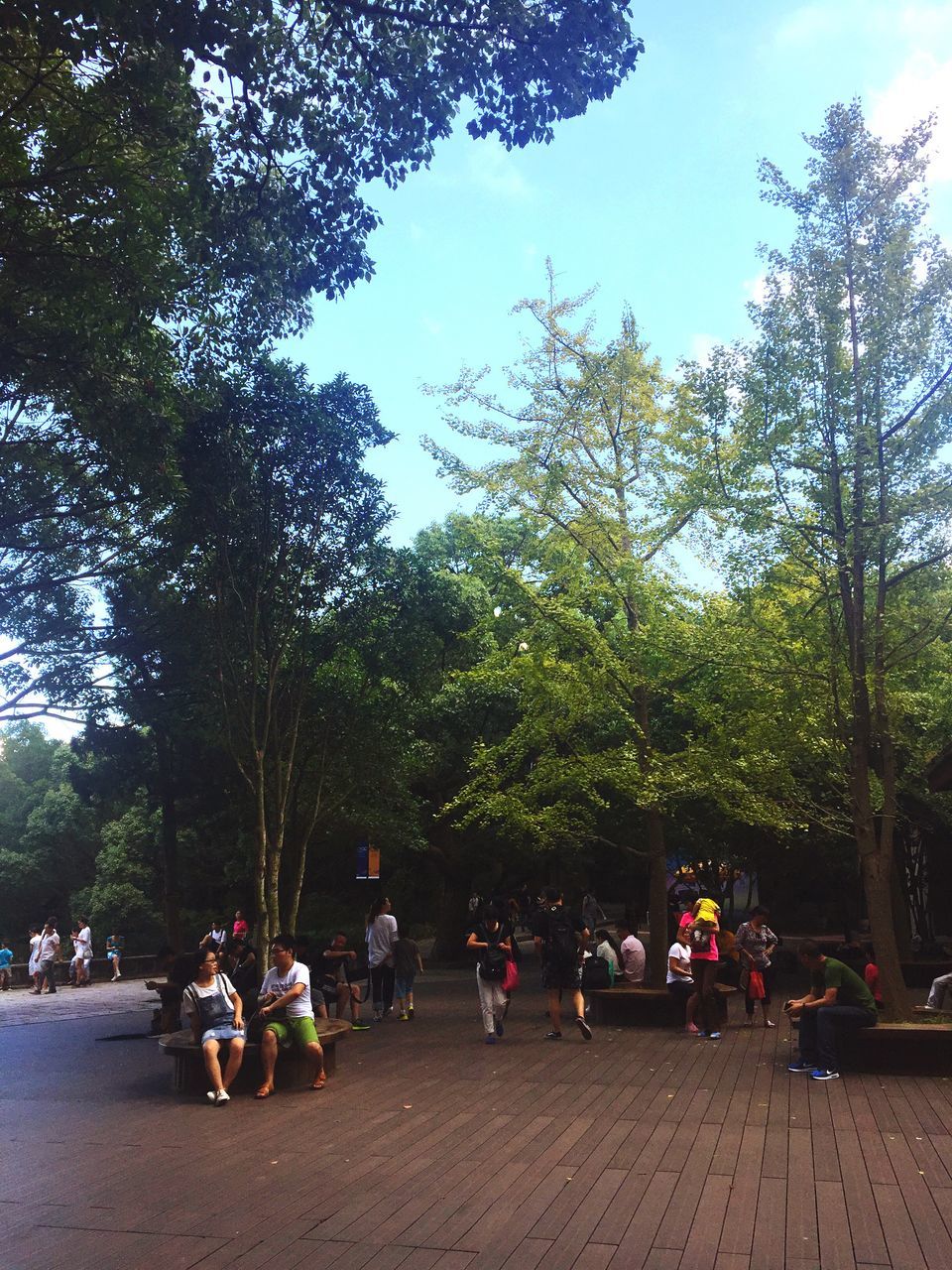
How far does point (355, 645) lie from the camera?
55.1ft

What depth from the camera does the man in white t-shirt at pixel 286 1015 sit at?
932 cm

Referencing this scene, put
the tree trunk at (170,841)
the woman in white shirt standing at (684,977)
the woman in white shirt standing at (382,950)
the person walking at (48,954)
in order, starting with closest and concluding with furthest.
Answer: the woman in white shirt standing at (684,977)
the woman in white shirt standing at (382,950)
the tree trunk at (170,841)
the person walking at (48,954)

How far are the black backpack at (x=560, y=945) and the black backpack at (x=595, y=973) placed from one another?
2183mm

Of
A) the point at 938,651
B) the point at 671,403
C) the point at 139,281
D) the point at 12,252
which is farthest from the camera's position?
the point at 671,403

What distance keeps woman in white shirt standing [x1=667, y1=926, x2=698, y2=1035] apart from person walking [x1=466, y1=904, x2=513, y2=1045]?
2106 millimetres

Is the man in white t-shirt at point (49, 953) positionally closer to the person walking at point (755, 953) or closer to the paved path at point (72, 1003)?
the paved path at point (72, 1003)

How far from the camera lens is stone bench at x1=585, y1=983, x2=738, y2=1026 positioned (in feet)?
44.4

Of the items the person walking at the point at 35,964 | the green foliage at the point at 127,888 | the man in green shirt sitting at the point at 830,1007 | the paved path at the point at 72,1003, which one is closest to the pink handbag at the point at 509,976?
the man in green shirt sitting at the point at 830,1007

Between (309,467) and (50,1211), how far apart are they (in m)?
10.1

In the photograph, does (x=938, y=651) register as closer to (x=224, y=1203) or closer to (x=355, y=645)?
(x=355, y=645)

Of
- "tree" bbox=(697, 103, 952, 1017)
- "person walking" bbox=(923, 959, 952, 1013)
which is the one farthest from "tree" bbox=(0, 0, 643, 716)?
"person walking" bbox=(923, 959, 952, 1013)

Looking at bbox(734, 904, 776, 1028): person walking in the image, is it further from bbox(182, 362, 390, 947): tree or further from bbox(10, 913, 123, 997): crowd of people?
bbox(10, 913, 123, 997): crowd of people

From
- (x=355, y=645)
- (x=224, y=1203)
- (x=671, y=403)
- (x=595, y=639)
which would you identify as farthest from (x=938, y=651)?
(x=224, y=1203)

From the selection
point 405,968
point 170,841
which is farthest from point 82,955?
point 405,968
